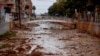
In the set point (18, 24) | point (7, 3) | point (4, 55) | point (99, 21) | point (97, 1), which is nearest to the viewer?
point (4, 55)

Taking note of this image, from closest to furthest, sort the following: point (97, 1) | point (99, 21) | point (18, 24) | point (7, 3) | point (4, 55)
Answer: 1. point (4, 55)
2. point (97, 1)
3. point (99, 21)
4. point (18, 24)
5. point (7, 3)

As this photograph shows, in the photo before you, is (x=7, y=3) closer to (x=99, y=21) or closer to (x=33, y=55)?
(x=99, y=21)

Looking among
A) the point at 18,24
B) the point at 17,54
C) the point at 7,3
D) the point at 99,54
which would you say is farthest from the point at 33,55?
the point at 7,3

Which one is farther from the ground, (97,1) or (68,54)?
(97,1)

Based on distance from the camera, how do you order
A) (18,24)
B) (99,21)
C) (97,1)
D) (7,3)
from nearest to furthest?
1. (97,1)
2. (99,21)
3. (18,24)
4. (7,3)

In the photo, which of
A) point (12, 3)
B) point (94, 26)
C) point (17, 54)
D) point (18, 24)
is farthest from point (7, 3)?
point (17, 54)

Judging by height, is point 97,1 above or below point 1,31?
above

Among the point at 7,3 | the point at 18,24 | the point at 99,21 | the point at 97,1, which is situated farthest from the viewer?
the point at 7,3

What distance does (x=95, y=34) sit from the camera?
37562 mm

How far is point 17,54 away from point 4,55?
0.98 m

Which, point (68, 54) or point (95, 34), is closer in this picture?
point (68, 54)

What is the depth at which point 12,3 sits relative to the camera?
79812 mm

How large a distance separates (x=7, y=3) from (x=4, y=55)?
59627 mm

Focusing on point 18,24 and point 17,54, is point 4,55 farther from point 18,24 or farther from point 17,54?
point 18,24
